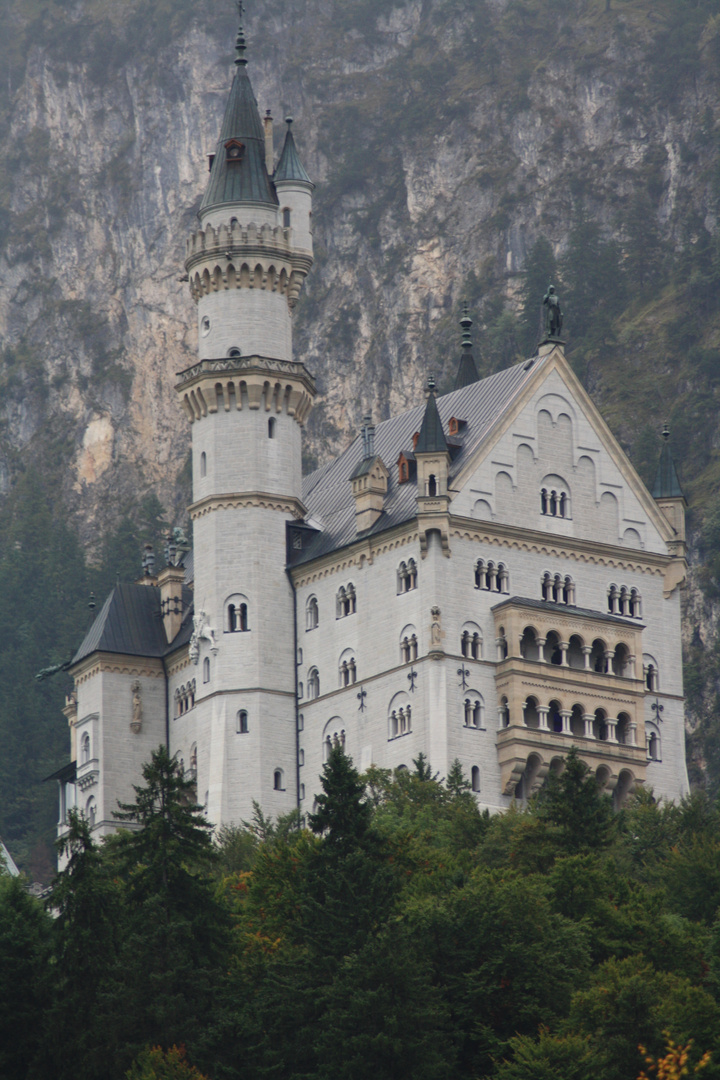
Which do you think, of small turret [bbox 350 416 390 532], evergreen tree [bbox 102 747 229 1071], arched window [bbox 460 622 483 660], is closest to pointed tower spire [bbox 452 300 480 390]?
small turret [bbox 350 416 390 532]

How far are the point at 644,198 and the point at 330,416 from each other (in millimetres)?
26833

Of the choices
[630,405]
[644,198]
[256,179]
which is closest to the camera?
[256,179]

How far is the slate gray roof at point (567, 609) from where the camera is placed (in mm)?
100875

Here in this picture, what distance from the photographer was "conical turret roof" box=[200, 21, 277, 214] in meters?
109

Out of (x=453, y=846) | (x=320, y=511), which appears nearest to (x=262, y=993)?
(x=453, y=846)

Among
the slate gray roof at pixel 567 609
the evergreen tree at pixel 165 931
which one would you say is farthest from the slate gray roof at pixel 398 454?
the evergreen tree at pixel 165 931

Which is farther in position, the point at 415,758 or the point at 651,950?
the point at 415,758

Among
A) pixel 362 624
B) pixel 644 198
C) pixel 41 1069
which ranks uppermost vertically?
pixel 644 198

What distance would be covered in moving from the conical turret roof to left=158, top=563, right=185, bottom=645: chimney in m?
15.6

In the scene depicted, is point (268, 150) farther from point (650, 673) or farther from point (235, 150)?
point (650, 673)

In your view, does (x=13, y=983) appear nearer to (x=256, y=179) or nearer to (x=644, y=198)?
(x=256, y=179)

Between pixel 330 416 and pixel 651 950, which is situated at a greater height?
pixel 330 416

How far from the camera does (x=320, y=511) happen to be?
110562mm

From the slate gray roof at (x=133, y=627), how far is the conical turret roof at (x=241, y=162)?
17297 mm
